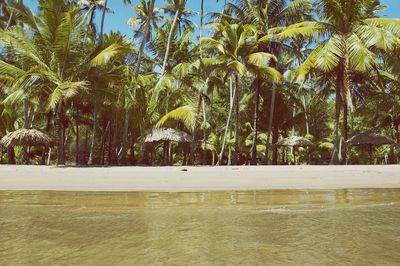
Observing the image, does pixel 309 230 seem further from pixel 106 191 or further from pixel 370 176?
pixel 370 176

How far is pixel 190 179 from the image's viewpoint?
32.6 ft

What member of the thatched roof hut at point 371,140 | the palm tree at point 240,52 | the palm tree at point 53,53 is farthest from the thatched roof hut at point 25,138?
the thatched roof hut at point 371,140

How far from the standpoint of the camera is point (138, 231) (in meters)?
3.96

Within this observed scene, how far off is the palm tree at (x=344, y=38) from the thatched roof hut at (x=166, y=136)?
19.2ft

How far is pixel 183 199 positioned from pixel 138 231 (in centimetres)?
273

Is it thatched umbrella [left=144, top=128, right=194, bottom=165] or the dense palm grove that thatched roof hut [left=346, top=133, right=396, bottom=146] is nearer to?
the dense palm grove

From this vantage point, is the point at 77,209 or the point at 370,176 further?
the point at 370,176

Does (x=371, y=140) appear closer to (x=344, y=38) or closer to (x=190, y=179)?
(x=344, y=38)

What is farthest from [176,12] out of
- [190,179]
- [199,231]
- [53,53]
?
[199,231]

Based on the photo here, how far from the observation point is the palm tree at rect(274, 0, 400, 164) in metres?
14.8

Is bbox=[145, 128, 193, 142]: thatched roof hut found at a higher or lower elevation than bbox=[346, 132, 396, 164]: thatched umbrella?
lower

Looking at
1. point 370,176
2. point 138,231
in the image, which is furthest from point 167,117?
point 138,231

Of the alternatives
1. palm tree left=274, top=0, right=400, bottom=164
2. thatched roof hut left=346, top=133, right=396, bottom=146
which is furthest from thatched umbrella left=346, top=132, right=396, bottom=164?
palm tree left=274, top=0, right=400, bottom=164

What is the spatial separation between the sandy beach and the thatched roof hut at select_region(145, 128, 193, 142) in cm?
629
